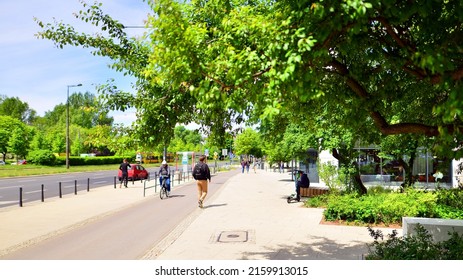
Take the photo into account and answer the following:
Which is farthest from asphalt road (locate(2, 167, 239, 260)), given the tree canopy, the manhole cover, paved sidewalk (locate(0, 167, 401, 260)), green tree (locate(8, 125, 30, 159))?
green tree (locate(8, 125, 30, 159))

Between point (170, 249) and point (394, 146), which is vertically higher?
point (394, 146)

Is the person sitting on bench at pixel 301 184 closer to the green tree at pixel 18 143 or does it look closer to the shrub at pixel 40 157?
the shrub at pixel 40 157

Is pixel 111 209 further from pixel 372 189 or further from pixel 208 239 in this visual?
pixel 372 189

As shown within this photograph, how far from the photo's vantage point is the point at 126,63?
6.68m

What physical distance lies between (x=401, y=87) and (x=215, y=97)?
412cm

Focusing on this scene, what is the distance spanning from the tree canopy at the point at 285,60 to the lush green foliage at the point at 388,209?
3.95m

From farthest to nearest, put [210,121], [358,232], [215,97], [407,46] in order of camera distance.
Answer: [358,232]
[210,121]
[407,46]
[215,97]

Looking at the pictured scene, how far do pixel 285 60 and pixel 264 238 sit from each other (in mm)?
5641

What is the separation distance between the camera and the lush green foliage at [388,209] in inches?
401

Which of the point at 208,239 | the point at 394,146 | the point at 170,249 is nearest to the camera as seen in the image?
the point at 170,249

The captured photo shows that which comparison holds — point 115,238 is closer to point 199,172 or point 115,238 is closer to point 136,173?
point 199,172

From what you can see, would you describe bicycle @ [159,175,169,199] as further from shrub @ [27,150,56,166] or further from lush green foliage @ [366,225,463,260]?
shrub @ [27,150,56,166]
